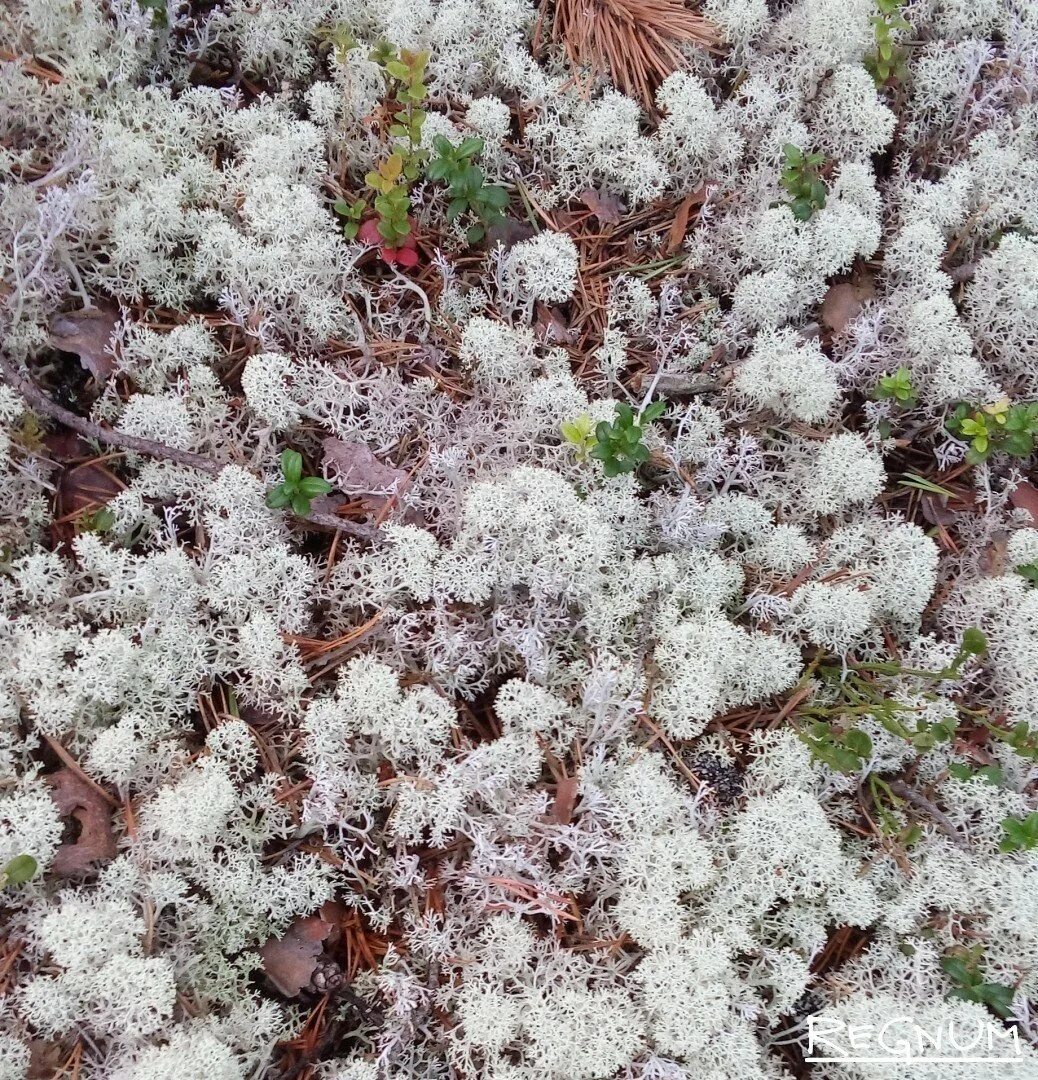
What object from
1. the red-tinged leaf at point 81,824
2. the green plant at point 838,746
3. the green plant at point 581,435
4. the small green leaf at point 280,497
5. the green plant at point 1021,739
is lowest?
the red-tinged leaf at point 81,824

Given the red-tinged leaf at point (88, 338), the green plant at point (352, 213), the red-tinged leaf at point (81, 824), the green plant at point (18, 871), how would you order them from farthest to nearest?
the green plant at point (352, 213) < the red-tinged leaf at point (88, 338) < the red-tinged leaf at point (81, 824) < the green plant at point (18, 871)

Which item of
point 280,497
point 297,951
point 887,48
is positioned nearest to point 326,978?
point 297,951

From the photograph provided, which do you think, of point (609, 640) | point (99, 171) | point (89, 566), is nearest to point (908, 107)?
point (609, 640)

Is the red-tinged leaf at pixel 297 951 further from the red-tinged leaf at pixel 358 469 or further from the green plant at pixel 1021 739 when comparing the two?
the green plant at pixel 1021 739

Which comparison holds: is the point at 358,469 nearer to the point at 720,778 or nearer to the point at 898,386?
the point at 720,778

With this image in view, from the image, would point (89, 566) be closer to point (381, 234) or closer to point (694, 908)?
point (381, 234)

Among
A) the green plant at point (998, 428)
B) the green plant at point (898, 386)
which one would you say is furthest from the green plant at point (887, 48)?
the green plant at point (998, 428)
